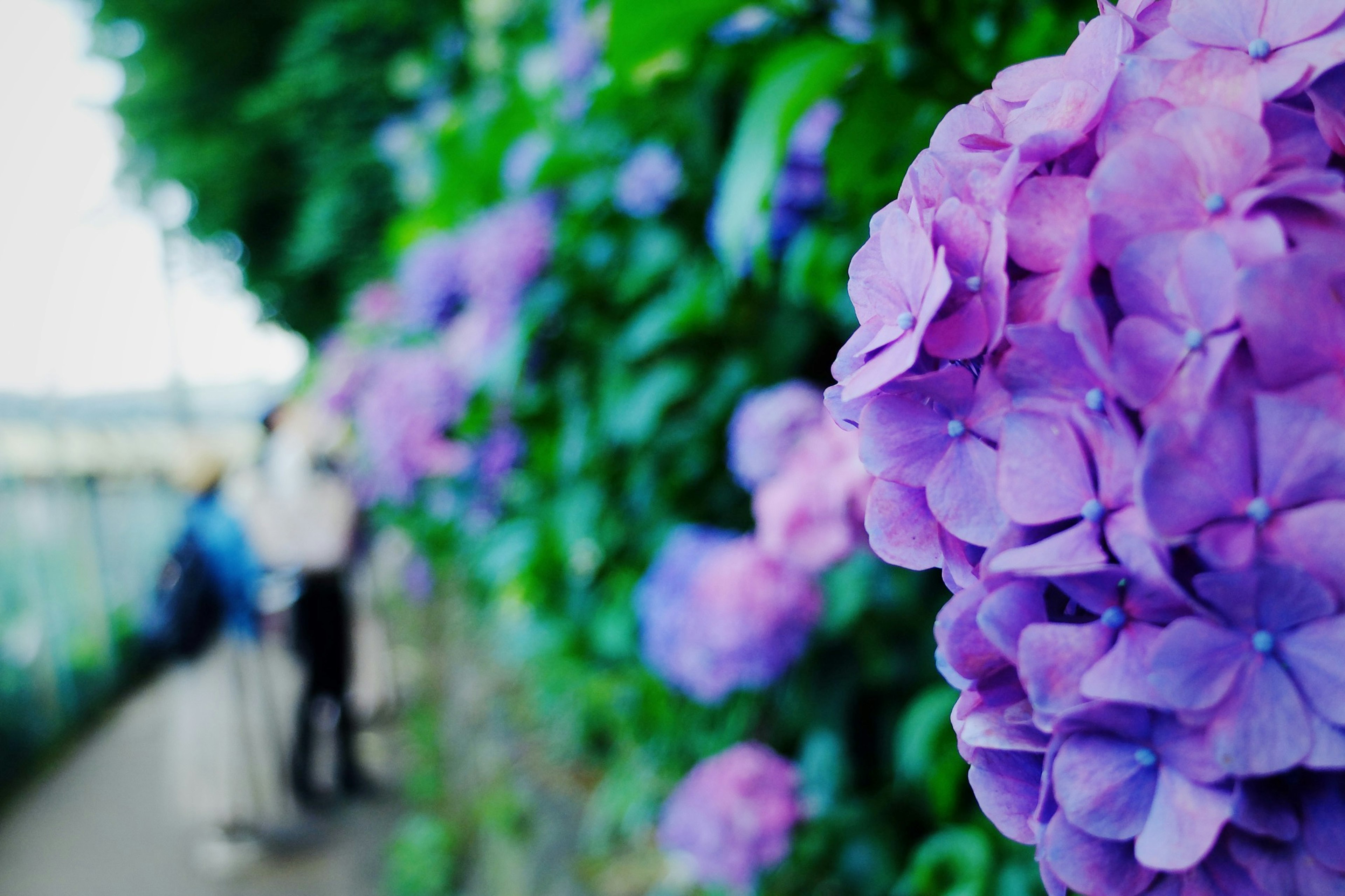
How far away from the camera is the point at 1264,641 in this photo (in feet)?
0.82

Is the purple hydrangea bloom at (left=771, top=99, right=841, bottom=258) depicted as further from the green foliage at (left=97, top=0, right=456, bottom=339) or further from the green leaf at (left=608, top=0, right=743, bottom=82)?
the green foliage at (left=97, top=0, right=456, bottom=339)

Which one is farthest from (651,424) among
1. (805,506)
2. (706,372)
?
(805,506)

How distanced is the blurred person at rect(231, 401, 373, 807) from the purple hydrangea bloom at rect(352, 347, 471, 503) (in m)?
1.61

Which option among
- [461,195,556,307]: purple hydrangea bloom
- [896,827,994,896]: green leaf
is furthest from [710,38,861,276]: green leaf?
[461,195,556,307]: purple hydrangea bloom

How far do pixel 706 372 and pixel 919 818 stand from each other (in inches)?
29.9

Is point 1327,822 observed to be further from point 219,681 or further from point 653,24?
point 219,681

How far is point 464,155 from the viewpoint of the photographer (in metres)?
2.32

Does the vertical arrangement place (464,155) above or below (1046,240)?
below

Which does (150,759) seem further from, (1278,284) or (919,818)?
(1278,284)

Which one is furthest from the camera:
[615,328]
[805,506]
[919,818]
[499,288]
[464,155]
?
[464,155]

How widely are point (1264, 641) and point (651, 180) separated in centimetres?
139

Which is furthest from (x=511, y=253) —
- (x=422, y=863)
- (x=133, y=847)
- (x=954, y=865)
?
(x=133, y=847)

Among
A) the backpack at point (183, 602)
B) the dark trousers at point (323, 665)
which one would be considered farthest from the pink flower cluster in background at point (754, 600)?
the dark trousers at point (323, 665)

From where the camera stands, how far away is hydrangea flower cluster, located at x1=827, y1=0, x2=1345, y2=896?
0.81 feet
